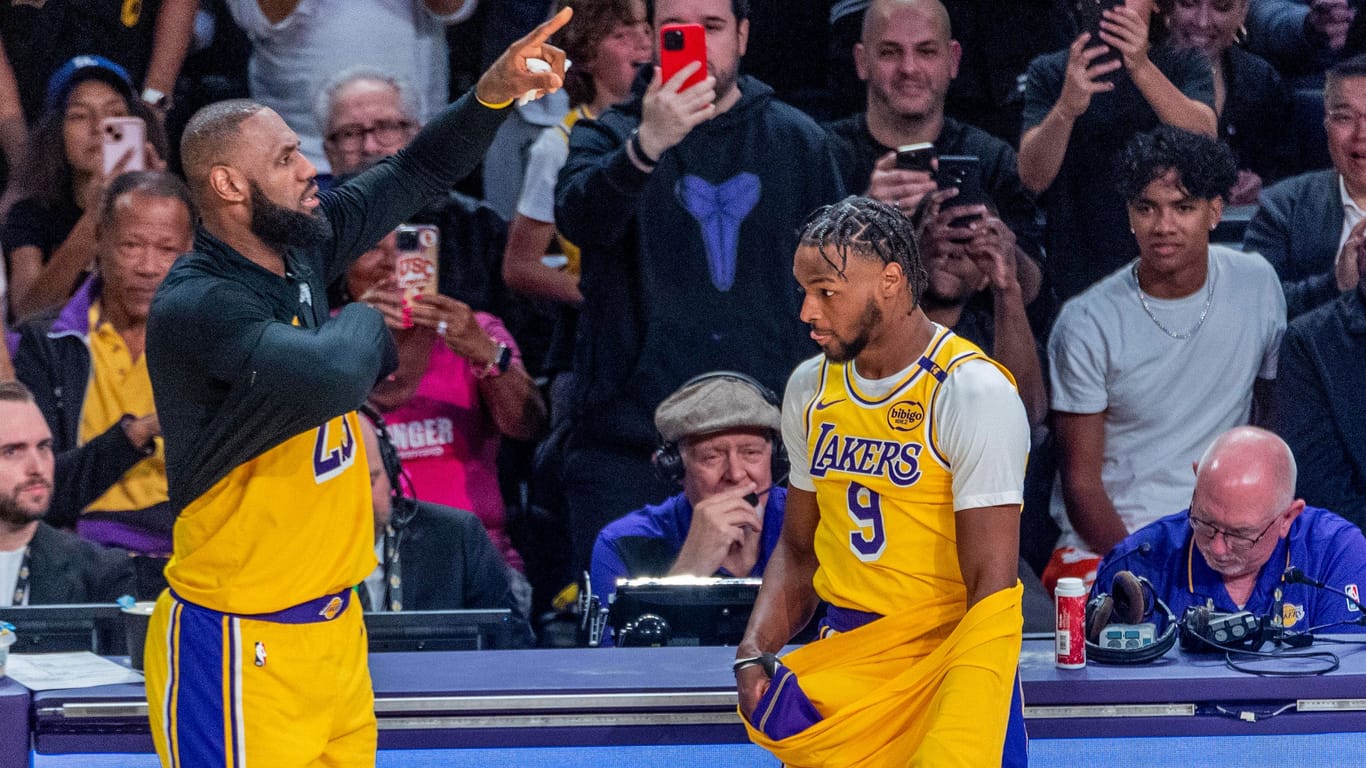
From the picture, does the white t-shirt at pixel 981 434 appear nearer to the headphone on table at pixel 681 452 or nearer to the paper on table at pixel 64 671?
the headphone on table at pixel 681 452

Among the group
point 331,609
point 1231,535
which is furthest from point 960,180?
point 331,609

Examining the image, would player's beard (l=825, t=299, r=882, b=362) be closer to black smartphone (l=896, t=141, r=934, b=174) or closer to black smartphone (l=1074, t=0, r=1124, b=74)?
black smartphone (l=896, t=141, r=934, b=174)

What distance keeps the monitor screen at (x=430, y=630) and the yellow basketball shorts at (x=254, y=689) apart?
0.61m

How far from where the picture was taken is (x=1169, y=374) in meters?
4.90

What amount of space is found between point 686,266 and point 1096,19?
4.92ft

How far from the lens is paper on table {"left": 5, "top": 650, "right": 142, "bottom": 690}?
10.8ft

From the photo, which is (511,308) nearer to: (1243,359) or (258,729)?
(1243,359)

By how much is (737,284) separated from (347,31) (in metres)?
1.75

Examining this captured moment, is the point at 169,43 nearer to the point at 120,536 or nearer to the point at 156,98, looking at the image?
the point at 156,98

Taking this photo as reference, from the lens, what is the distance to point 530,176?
534cm

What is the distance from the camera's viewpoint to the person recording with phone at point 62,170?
17.2 ft

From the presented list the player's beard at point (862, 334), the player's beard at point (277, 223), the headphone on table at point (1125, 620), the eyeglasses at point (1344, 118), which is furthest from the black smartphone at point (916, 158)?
the player's beard at point (277, 223)

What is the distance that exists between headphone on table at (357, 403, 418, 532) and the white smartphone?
1.34 meters

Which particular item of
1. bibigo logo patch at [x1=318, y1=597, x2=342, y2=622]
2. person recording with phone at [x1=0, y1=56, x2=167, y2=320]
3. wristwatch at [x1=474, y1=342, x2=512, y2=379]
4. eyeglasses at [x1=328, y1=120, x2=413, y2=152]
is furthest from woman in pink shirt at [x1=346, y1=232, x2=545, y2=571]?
bibigo logo patch at [x1=318, y1=597, x2=342, y2=622]
